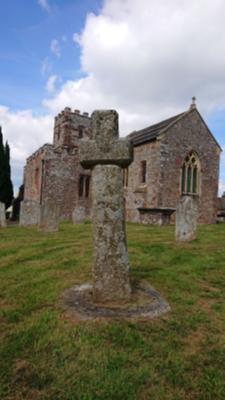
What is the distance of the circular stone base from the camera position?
3357mm

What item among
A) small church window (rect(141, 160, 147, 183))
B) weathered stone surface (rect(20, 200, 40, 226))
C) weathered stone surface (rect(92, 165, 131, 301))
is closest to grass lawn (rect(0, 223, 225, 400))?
weathered stone surface (rect(92, 165, 131, 301))

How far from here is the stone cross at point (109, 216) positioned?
3.70 m

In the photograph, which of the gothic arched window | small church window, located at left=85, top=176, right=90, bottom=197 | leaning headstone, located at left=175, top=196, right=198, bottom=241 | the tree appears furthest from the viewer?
the tree

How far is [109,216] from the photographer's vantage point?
371 centimetres

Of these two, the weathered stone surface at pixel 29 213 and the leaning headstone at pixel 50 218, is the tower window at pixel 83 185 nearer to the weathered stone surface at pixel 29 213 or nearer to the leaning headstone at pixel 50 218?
the weathered stone surface at pixel 29 213

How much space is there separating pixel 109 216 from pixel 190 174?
757 inches

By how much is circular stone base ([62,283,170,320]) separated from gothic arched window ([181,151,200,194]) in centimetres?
1795

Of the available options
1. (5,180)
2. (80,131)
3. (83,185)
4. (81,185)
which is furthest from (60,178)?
(80,131)

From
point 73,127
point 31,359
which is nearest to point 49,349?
point 31,359

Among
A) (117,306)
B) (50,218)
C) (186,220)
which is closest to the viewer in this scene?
(117,306)

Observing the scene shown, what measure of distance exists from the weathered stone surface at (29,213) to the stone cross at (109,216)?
12.6 metres

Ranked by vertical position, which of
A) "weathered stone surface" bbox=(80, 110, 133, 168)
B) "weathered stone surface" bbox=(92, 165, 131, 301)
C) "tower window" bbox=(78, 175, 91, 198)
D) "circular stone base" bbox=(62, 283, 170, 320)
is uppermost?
"tower window" bbox=(78, 175, 91, 198)

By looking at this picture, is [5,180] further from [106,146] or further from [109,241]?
[109,241]

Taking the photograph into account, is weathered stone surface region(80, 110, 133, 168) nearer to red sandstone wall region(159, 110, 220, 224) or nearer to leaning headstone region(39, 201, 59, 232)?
leaning headstone region(39, 201, 59, 232)
